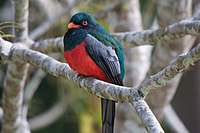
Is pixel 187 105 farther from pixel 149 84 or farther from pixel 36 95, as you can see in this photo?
pixel 149 84

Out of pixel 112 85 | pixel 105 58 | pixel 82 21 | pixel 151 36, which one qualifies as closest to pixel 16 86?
pixel 82 21

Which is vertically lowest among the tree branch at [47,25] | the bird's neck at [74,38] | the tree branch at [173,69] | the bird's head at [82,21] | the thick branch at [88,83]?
the tree branch at [173,69]

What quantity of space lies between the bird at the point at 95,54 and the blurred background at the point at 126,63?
1.34 feet

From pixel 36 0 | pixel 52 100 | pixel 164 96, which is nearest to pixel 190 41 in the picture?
pixel 164 96

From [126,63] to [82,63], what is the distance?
1.75 meters

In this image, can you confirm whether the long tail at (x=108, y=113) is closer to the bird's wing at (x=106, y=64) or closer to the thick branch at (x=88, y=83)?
the bird's wing at (x=106, y=64)

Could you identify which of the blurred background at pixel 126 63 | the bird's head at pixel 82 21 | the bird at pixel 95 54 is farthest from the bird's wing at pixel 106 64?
the blurred background at pixel 126 63

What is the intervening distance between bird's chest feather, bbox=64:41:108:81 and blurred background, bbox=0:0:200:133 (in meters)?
0.43

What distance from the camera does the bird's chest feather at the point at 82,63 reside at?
142 inches

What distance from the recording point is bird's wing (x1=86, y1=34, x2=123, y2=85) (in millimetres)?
3634

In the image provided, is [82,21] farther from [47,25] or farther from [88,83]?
[47,25]

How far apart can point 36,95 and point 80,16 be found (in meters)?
4.06

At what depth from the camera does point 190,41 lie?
4746 millimetres

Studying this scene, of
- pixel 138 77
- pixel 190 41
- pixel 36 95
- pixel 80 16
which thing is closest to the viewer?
pixel 80 16
